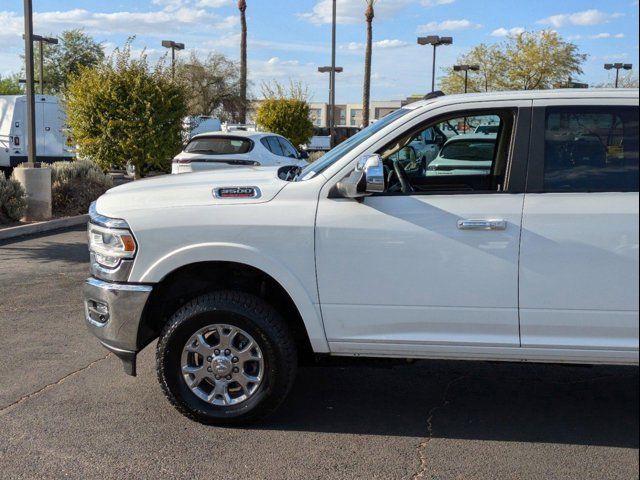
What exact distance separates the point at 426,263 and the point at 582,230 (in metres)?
0.83

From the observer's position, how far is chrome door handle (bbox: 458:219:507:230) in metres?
3.86

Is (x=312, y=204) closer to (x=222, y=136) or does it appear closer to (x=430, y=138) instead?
(x=430, y=138)

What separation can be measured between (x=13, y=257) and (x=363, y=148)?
701cm

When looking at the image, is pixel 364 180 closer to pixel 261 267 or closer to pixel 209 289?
pixel 261 267

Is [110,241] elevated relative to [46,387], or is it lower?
elevated

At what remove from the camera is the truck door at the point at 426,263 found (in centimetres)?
389

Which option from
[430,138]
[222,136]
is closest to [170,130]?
[222,136]

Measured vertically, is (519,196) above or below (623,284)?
above

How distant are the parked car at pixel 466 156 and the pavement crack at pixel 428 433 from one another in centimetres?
150

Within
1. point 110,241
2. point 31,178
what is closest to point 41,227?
point 31,178

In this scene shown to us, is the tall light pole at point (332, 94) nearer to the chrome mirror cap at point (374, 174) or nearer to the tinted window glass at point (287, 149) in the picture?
the tinted window glass at point (287, 149)

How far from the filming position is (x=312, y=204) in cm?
411

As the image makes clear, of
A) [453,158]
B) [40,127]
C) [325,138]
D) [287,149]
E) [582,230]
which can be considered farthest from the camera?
[325,138]

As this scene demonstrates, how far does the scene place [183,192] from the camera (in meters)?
4.33
